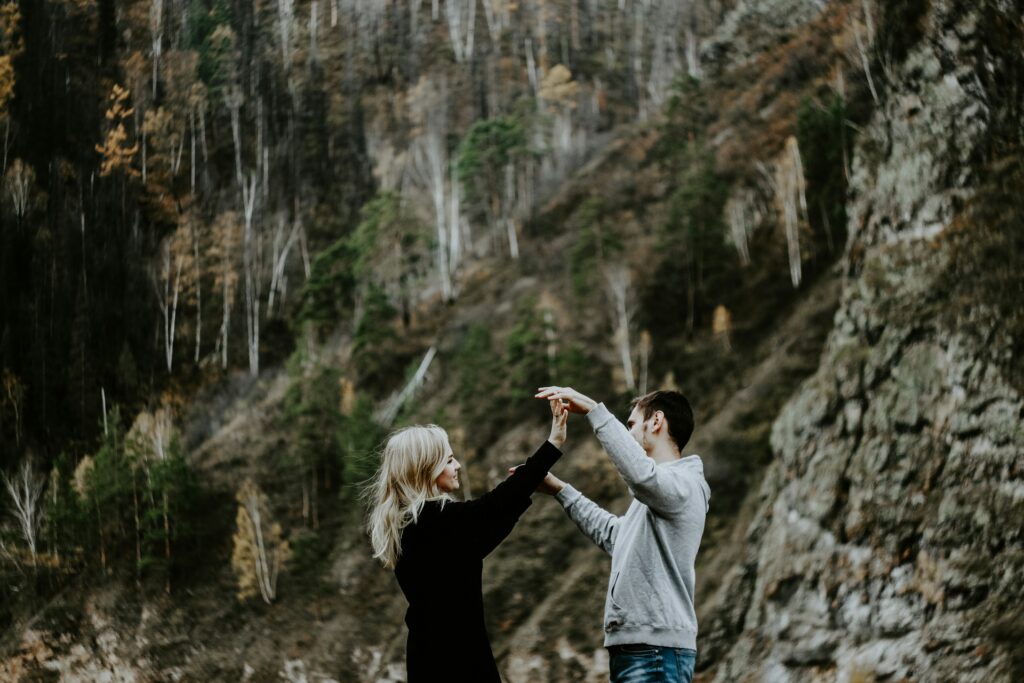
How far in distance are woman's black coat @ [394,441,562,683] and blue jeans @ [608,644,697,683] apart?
0.36 m

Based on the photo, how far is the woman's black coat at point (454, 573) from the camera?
2.25 meters

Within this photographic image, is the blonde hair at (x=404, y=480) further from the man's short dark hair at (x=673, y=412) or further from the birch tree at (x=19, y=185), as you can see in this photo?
the birch tree at (x=19, y=185)

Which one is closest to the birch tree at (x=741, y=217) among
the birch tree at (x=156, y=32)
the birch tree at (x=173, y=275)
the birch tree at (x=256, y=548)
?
the birch tree at (x=256, y=548)

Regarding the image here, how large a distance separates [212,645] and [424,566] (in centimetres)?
733

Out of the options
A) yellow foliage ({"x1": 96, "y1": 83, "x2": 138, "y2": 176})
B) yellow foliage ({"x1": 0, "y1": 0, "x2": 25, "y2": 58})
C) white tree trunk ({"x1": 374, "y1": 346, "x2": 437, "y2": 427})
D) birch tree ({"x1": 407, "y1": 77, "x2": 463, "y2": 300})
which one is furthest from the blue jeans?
yellow foliage ({"x1": 0, "y1": 0, "x2": 25, "y2": 58})

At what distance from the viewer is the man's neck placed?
8.36 ft

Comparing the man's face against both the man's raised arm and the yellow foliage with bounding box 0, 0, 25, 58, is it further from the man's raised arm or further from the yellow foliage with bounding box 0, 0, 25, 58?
the yellow foliage with bounding box 0, 0, 25, 58

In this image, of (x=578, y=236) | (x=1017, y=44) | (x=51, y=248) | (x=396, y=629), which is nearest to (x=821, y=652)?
(x=396, y=629)

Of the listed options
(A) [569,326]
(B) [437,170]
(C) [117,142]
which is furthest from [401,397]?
(C) [117,142]

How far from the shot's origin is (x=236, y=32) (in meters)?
11.2

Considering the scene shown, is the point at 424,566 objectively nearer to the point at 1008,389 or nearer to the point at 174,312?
the point at 1008,389

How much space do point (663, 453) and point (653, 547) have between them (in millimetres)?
300

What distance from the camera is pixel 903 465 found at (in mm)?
6902

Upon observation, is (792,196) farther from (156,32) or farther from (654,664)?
(654,664)
